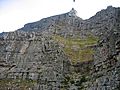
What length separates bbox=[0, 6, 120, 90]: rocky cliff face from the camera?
4055 inches

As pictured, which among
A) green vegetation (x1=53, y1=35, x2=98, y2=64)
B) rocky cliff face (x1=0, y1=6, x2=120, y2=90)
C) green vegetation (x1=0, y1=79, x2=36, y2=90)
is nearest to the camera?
rocky cliff face (x1=0, y1=6, x2=120, y2=90)

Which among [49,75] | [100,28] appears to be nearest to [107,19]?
[100,28]

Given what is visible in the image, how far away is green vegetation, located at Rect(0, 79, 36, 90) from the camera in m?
123

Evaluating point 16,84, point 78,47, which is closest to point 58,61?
point 16,84

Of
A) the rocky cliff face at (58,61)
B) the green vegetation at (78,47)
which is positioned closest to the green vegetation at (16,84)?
the rocky cliff face at (58,61)

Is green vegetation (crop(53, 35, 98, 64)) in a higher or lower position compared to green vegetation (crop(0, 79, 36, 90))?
higher

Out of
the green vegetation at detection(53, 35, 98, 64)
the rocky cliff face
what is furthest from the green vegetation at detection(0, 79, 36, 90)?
the green vegetation at detection(53, 35, 98, 64)

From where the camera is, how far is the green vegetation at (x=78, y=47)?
146m

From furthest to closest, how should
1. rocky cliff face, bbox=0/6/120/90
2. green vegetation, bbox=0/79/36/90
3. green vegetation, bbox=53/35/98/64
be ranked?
green vegetation, bbox=53/35/98/64 → green vegetation, bbox=0/79/36/90 → rocky cliff face, bbox=0/6/120/90

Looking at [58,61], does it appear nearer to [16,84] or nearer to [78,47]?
[16,84]

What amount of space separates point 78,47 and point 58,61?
88.8ft

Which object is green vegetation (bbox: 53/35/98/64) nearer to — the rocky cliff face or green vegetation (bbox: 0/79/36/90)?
the rocky cliff face

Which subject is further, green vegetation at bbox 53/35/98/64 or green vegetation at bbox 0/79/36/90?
green vegetation at bbox 53/35/98/64

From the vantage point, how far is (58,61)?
134 metres
